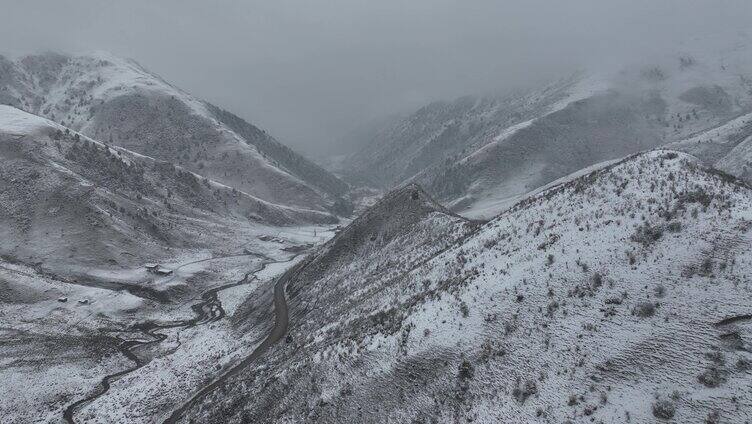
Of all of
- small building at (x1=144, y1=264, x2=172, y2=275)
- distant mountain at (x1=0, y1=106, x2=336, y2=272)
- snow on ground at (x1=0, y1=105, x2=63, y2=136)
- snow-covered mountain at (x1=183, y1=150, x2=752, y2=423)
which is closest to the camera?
snow-covered mountain at (x1=183, y1=150, x2=752, y2=423)

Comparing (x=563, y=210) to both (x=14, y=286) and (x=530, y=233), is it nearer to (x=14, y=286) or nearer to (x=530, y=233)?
(x=530, y=233)

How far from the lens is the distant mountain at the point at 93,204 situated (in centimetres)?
10138

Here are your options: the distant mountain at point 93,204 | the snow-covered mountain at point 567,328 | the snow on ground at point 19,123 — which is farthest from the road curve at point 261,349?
the snow on ground at point 19,123

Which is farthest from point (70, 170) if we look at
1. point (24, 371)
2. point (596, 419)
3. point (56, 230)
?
point (596, 419)

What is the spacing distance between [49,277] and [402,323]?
8865cm

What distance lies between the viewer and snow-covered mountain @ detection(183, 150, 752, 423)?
743 inches

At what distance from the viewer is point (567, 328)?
22.8 meters

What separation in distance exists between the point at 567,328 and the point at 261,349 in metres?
37.9

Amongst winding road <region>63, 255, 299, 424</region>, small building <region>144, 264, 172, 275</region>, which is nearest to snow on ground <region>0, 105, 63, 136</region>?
small building <region>144, 264, 172, 275</region>

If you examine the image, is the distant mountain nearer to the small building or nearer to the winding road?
the small building

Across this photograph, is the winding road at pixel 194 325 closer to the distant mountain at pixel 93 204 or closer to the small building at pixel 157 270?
the small building at pixel 157 270

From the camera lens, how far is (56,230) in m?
104

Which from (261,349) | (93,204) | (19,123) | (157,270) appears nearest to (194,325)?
(261,349)

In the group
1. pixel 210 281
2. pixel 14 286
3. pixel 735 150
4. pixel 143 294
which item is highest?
pixel 14 286
